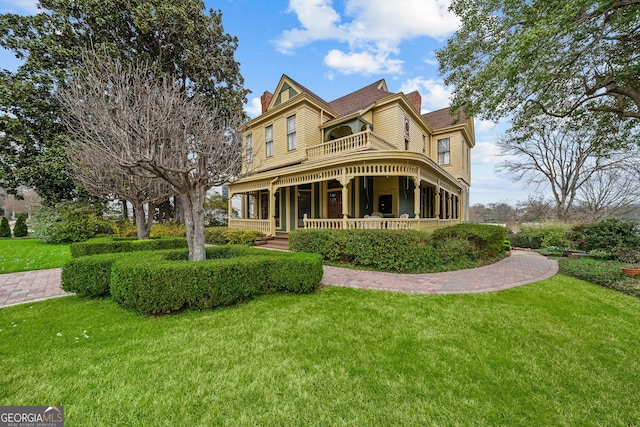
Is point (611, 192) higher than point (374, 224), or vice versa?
point (611, 192)

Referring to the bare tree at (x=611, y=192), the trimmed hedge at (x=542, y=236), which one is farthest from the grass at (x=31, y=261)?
the bare tree at (x=611, y=192)

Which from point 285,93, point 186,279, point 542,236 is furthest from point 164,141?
point 542,236

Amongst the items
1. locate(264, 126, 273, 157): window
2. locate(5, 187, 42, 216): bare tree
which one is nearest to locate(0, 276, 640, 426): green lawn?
locate(264, 126, 273, 157): window

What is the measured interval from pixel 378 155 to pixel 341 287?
4.84m

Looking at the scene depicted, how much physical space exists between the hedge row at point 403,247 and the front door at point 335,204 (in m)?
3.63

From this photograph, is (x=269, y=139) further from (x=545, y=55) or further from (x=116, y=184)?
(x=545, y=55)

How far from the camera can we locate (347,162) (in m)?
8.98

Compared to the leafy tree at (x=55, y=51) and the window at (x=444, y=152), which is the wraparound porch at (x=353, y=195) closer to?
the window at (x=444, y=152)

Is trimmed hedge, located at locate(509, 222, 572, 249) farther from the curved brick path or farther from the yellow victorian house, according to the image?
the curved brick path

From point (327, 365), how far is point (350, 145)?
31.0 feet

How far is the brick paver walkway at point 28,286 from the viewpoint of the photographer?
195 inches

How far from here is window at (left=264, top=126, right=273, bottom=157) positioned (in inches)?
584

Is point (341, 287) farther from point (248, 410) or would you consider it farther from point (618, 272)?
point (618, 272)

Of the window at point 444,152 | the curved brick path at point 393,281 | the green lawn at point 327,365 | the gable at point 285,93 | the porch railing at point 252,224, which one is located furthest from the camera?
the window at point 444,152
